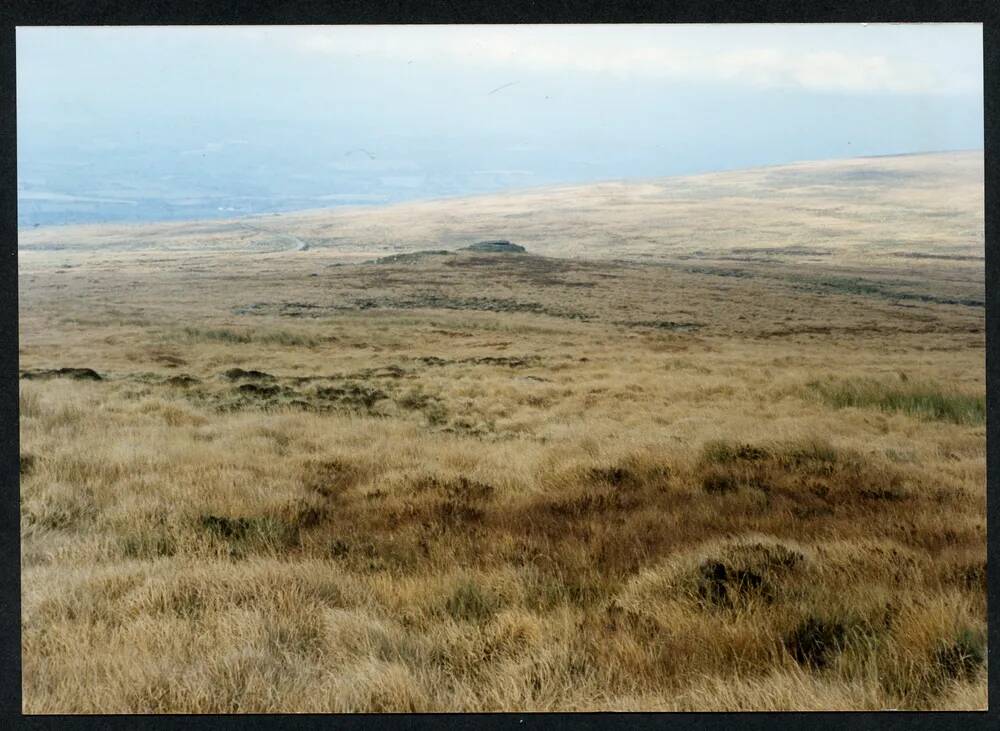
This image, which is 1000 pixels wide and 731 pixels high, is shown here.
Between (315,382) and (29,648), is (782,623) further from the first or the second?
(315,382)

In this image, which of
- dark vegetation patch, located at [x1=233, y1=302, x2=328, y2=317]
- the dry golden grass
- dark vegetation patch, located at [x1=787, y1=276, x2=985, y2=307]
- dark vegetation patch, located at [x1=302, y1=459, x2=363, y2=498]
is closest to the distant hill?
dark vegetation patch, located at [x1=787, y1=276, x2=985, y2=307]

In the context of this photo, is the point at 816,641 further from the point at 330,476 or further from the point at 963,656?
the point at 330,476

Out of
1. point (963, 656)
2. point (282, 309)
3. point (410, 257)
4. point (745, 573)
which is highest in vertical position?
point (410, 257)

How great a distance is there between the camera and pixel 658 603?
4297mm

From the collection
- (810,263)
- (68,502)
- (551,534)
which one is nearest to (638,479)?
(551,534)

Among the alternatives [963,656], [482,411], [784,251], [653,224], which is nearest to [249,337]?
[482,411]

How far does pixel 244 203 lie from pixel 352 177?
254 centimetres

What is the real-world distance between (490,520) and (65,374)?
4.84m

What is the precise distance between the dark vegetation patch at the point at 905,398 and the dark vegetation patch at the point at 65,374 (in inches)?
279

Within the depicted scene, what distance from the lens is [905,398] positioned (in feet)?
25.1

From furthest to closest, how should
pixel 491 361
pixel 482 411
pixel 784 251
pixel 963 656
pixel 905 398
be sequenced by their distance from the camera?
pixel 784 251
pixel 491 361
pixel 905 398
pixel 482 411
pixel 963 656

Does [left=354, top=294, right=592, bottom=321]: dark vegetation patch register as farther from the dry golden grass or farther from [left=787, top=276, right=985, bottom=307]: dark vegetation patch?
[left=787, top=276, right=985, bottom=307]: dark vegetation patch

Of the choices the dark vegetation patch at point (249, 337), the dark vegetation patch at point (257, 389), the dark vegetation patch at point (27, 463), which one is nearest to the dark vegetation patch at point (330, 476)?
the dark vegetation patch at point (27, 463)

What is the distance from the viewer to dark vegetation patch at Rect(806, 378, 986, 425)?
708cm
